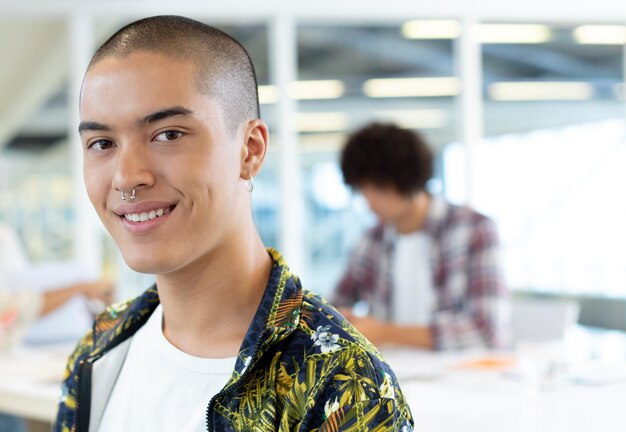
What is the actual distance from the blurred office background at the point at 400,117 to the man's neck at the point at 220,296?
425 cm

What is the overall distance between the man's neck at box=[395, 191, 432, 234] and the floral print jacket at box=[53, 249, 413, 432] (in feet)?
6.33

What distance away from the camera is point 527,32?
581cm

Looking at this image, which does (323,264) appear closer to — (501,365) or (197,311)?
(501,365)

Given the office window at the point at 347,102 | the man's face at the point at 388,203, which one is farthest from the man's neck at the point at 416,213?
the office window at the point at 347,102

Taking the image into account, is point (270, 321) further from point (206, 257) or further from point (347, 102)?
point (347, 102)

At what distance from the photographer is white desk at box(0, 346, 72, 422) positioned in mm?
2150

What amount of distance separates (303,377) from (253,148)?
33 centimetres

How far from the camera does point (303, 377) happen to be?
94 cm

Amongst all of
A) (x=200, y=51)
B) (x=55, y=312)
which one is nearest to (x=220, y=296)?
(x=200, y=51)

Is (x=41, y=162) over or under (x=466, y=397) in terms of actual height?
over

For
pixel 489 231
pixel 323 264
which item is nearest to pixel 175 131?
pixel 489 231

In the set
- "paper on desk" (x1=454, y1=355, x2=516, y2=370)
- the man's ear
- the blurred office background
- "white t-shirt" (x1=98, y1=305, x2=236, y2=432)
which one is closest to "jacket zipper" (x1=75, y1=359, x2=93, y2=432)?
"white t-shirt" (x1=98, y1=305, x2=236, y2=432)

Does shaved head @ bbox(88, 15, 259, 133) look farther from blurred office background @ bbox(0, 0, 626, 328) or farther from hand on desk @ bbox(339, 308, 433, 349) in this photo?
blurred office background @ bbox(0, 0, 626, 328)

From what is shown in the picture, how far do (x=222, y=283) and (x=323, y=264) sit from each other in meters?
4.52
